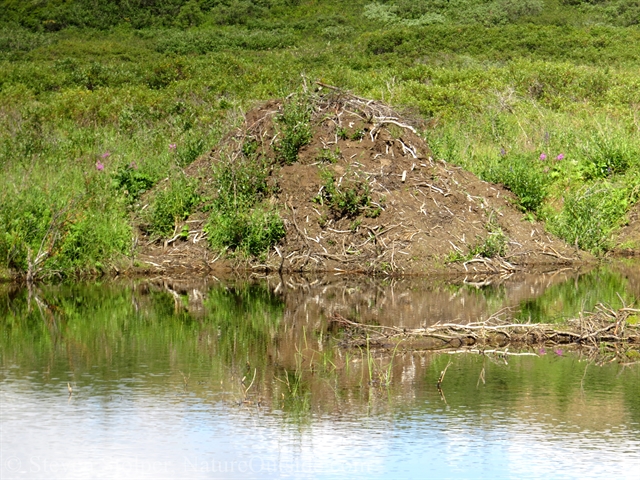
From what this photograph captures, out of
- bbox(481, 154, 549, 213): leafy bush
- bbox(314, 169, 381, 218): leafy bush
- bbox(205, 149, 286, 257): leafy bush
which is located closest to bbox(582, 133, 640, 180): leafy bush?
bbox(481, 154, 549, 213): leafy bush

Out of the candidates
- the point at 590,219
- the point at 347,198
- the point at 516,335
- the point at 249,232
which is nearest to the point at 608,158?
the point at 590,219

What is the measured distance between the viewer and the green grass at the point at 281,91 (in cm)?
1861

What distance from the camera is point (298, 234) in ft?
57.9

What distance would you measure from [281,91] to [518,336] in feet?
37.2

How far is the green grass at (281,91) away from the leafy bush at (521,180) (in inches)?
1.3

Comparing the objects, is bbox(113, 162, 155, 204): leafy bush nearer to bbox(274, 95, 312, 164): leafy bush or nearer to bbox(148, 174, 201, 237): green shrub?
bbox(148, 174, 201, 237): green shrub

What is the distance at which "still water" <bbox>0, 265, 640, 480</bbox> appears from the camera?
23.3 ft

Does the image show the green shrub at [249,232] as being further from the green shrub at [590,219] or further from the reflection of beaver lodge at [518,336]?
the reflection of beaver lodge at [518,336]

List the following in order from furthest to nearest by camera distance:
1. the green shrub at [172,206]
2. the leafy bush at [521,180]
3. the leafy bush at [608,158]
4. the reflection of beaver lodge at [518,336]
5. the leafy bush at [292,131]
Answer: the leafy bush at [608,158]
the leafy bush at [521,180]
the leafy bush at [292,131]
the green shrub at [172,206]
the reflection of beaver lodge at [518,336]

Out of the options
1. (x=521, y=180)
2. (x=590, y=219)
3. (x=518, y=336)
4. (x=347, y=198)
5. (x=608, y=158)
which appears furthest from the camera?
(x=608, y=158)

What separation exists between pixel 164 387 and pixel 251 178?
941 cm

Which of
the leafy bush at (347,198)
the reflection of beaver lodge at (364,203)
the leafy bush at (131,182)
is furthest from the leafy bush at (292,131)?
the leafy bush at (131,182)

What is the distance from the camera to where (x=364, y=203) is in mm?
17906

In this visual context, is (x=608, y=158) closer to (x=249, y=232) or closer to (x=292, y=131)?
(x=292, y=131)
